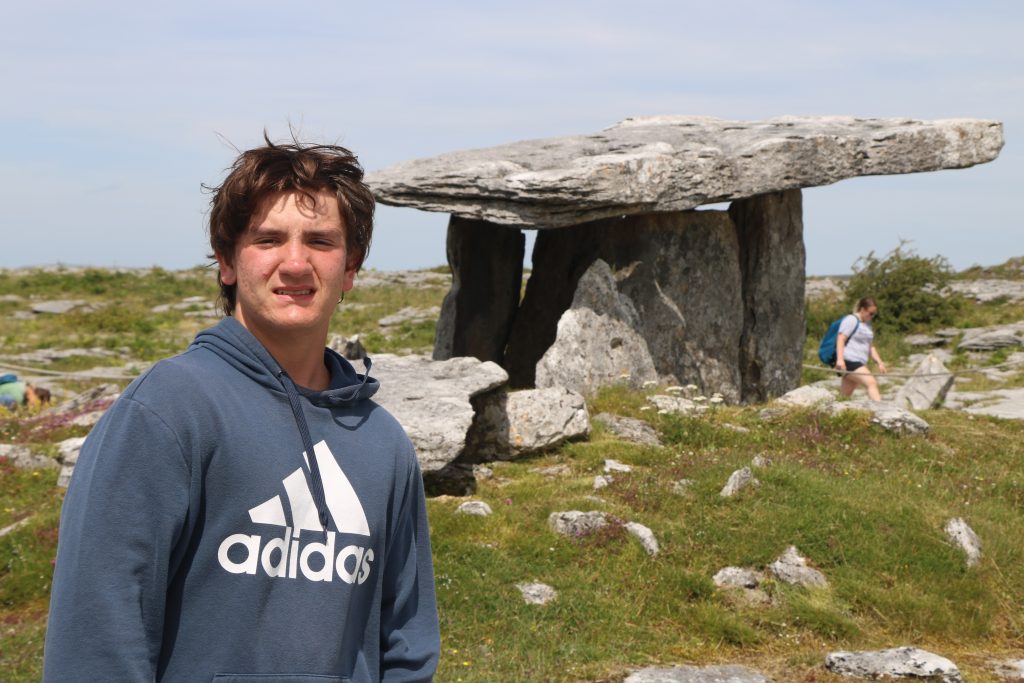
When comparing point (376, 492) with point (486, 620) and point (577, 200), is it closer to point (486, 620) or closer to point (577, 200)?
point (486, 620)

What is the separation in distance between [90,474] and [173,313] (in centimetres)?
2964

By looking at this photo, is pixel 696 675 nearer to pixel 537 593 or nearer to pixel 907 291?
pixel 537 593

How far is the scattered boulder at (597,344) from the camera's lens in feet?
49.1

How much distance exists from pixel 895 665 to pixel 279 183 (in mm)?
5977

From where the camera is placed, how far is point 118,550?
98.4 inches

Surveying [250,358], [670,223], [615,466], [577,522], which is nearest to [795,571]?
[577,522]

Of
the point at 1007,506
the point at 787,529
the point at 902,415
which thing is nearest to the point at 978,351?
the point at 902,415

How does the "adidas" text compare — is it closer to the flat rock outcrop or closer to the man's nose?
the man's nose

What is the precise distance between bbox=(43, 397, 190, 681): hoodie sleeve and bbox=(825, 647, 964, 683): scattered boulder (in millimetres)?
5848

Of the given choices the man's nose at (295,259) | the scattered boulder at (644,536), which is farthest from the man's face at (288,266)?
the scattered boulder at (644,536)

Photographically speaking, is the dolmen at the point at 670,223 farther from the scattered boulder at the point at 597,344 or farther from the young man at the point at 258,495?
the young man at the point at 258,495

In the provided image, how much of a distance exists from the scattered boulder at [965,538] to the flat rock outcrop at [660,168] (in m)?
6.69

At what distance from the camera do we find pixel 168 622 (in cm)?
267

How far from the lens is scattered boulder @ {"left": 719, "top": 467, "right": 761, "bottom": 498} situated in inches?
402
